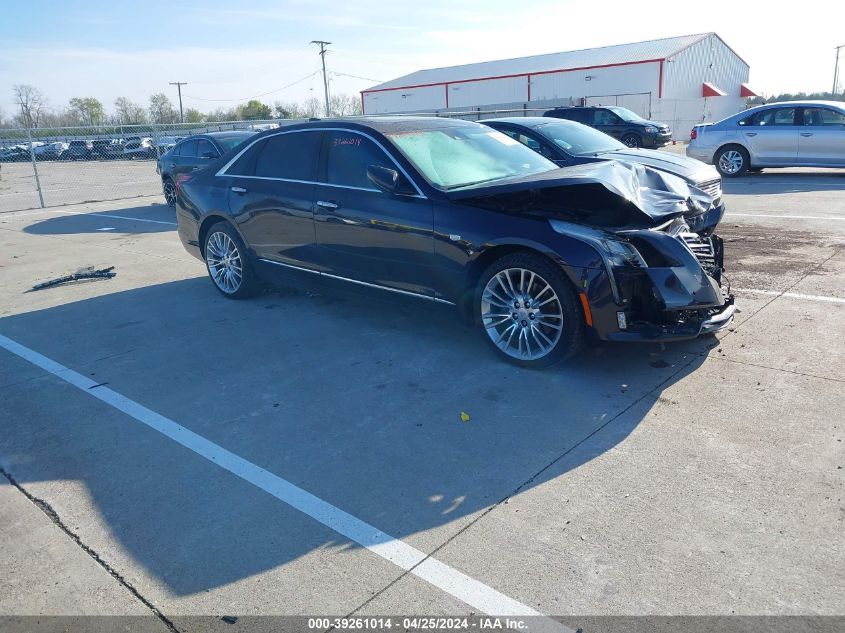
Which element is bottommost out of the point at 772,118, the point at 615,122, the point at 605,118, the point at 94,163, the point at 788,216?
the point at 788,216

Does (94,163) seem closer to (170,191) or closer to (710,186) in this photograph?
(170,191)

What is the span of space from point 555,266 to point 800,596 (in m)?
2.55

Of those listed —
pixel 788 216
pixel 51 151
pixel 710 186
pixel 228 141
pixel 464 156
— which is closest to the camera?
pixel 464 156

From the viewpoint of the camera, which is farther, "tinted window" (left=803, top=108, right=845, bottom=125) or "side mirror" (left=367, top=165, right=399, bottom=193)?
"tinted window" (left=803, top=108, right=845, bottom=125)

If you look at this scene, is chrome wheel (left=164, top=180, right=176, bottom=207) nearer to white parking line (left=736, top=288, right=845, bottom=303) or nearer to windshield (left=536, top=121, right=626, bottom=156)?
windshield (left=536, top=121, right=626, bottom=156)

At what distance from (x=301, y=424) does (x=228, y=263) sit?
11.3 ft

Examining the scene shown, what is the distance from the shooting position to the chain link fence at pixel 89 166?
1875 cm

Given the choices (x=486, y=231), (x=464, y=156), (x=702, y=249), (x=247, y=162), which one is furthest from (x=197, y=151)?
(x=702, y=249)

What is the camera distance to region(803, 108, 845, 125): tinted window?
46.4ft

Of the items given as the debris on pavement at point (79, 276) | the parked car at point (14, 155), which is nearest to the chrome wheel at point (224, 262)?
the debris on pavement at point (79, 276)

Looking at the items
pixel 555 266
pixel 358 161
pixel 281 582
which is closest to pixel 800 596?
pixel 281 582

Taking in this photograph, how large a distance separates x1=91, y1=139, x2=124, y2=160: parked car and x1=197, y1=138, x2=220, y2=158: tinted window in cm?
1116

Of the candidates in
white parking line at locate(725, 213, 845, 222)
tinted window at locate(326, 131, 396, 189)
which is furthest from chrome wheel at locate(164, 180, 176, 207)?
white parking line at locate(725, 213, 845, 222)

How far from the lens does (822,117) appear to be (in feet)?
47.0
